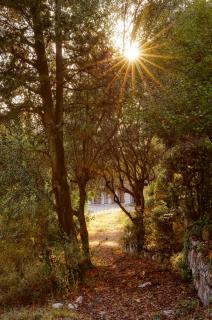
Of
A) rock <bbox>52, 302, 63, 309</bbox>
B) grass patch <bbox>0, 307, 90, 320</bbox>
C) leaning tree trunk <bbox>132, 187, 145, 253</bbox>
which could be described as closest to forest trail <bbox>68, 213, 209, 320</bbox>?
grass patch <bbox>0, 307, 90, 320</bbox>

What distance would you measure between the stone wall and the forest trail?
30 centimetres

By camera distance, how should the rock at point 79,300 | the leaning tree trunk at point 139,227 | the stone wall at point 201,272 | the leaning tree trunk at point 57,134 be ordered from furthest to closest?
the leaning tree trunk at point 139,227 < the leaning tree trunk at point 57,134 < the rock at point 79,300 < the stone wall at point 201,272

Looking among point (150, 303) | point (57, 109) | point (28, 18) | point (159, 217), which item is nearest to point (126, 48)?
point (57, 109)

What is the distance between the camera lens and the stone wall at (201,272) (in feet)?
28.7

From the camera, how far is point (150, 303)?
10555mm

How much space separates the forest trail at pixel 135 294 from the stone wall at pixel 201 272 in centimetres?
30

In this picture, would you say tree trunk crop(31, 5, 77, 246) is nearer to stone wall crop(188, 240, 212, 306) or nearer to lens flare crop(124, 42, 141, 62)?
lens flare crop(124, 42, 141, 62)

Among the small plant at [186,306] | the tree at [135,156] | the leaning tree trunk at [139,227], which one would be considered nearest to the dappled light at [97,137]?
the small plant at [186,306]

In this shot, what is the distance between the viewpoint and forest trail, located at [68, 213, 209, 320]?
9484 mm

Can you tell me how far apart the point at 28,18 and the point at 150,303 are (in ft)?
28.4

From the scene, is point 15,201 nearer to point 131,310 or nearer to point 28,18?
point 131,310

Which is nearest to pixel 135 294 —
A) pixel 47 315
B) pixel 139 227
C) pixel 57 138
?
pixel 47 315

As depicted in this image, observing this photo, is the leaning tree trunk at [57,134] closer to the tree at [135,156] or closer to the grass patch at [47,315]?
the grass patch at [47,315]

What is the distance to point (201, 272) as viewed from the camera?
9609 millimetres
